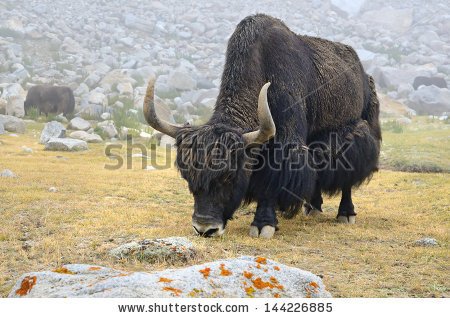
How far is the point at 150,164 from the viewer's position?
14.9 meters

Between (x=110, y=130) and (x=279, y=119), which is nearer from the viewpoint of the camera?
(x=279, y=119)

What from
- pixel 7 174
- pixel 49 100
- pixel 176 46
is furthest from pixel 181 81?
pixel 7 174

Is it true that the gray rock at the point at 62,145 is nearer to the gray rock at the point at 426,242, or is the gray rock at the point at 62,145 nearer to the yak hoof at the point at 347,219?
the yak hoof at the point at 347,219

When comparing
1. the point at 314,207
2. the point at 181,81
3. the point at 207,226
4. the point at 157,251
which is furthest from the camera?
the point at 181,81

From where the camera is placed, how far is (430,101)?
30.0 meters

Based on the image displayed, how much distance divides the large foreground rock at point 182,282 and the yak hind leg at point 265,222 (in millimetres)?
2924

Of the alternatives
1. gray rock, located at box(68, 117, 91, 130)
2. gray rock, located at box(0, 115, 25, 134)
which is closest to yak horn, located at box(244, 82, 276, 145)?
gray rock, located at box(0, 115, 25, 134)

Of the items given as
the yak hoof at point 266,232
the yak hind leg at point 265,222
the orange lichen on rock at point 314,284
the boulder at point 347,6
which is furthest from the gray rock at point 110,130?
the boulder at point 347,6

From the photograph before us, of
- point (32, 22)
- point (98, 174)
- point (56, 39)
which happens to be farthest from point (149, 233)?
point (32, 22)

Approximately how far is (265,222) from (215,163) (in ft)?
4.25

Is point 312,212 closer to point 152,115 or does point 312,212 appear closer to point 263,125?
point 263,125

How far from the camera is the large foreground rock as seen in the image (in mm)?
3560

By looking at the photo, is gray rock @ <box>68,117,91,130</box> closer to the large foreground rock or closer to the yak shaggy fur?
the yak shaggy fur
